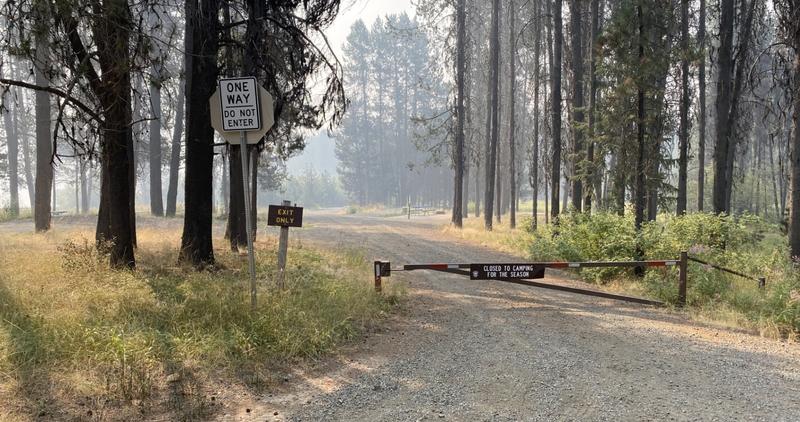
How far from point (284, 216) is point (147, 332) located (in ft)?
8.54

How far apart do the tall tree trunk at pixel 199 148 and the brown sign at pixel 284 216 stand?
8.14ft

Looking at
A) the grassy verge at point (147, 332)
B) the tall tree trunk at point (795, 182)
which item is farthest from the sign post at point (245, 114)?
the tall tree trunk at point (795, 182)

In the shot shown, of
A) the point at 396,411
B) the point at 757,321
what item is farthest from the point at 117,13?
the point at 757,321

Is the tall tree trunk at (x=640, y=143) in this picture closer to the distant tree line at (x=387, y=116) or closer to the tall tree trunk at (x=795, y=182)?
the tall tree trunk at (x=795, y=182)

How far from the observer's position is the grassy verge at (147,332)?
4242mm

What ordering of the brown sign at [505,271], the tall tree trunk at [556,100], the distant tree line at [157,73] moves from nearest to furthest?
1. the distant tree line at [157,73]
2. the brown sign at [505,271]
3. the tall tree trunk at [556,100]

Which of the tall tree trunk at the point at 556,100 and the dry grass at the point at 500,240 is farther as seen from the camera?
the tall tree trunk at the point at 556,100

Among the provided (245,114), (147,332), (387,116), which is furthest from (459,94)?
(387,116)

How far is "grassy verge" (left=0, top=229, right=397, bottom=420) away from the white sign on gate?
2.26m

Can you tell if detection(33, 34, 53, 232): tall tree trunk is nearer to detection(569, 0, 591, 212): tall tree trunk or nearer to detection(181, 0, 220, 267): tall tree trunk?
detection(181, 0, 220, 267): tall tree trunk

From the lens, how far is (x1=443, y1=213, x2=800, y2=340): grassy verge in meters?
8.19

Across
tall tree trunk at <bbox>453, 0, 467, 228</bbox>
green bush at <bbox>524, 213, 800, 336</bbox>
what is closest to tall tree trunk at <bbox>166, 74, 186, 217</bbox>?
tall tree trunk at <bbox>453, 0, 467, 228</bbox>

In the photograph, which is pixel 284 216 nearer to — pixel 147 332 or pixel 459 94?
pixel 147 332

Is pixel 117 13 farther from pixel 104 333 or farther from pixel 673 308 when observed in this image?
pixel 673 308
